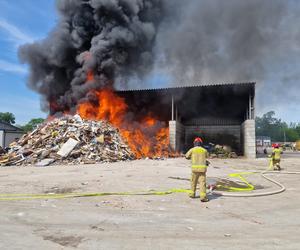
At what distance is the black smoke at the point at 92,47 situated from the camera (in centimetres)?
2130

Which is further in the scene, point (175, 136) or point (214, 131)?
point (214, 131)

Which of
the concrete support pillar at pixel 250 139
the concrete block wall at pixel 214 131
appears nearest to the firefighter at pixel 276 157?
the concrete support pillar at pixel 250 139

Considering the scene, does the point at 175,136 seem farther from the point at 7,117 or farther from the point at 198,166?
the point at 7,117

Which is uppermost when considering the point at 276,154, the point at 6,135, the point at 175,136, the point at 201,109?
the point at 201,109

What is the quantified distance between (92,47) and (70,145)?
8918 mm

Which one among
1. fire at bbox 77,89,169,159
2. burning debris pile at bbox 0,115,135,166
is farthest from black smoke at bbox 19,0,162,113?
burning debris pile at bbox 0,115,135,166

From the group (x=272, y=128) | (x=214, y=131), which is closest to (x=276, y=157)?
(x=214, y=131)

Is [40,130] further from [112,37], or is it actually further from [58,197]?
[58,197]

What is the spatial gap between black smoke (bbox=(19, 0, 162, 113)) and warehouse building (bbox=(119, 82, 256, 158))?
3.02 metres

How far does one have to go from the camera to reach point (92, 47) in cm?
2138

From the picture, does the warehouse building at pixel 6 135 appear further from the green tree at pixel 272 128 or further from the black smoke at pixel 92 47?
the green tree at pixel 272 128

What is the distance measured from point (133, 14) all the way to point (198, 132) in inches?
460

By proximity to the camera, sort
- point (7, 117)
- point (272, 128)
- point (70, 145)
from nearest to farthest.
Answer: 1. point (70, 145)
2. point (7, 117)
3. point (272, 128)

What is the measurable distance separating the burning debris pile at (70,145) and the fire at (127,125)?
2337 mm
